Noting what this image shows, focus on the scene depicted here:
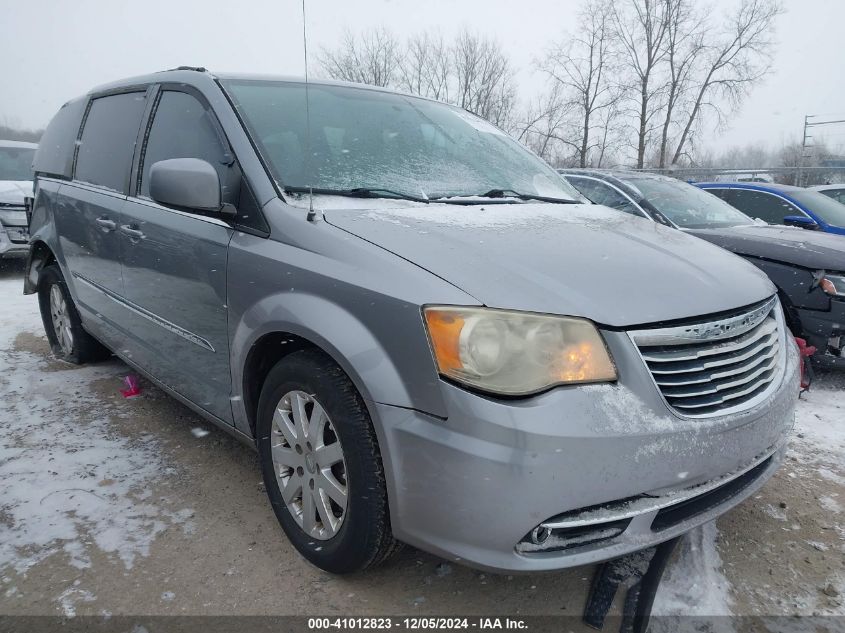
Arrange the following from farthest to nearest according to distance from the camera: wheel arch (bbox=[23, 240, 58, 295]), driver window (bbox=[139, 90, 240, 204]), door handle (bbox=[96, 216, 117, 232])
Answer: wheel arch (bbox=[23, 240, 58, 295]), door handle (bbox=[96, 216, 117, 232]), driver window (bbox=[139, 90, 240, 204])

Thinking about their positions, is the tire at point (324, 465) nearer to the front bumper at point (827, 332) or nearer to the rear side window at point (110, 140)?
the rear side window at point (110, 140)

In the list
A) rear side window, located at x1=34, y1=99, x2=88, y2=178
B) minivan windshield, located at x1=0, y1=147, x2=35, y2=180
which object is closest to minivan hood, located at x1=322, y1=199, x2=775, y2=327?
rear side window, located at x1=34, y1=99, x2=88, y2=178

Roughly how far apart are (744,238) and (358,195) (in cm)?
329

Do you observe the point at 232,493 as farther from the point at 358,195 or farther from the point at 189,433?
the point at 358,195

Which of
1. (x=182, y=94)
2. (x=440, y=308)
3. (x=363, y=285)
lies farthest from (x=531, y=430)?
(x=182, y=94)

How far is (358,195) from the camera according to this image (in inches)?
89.0

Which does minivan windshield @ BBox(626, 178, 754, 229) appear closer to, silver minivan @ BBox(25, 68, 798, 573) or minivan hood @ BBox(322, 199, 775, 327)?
silver minivan @ BBox(25, 68, 798, 573)

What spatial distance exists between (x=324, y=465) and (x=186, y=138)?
161 cm

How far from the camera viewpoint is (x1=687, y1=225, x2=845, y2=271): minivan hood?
12.9 feet

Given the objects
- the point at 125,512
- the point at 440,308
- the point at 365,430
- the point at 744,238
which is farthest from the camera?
the point at 744,238

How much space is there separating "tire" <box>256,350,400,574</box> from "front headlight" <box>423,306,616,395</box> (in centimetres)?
36

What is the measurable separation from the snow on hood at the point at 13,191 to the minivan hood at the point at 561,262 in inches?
298

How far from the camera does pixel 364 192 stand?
229 cm

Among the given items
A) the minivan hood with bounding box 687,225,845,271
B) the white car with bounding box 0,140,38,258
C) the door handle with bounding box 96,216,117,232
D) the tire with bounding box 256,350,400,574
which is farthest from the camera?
the white car with bounding box 0,140,38,258
